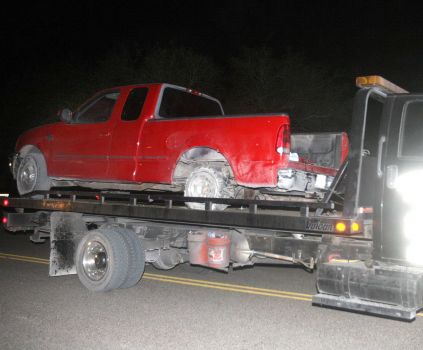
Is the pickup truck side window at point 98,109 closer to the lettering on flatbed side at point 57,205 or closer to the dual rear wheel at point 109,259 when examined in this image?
the lettering on flatbed side at point 57,205

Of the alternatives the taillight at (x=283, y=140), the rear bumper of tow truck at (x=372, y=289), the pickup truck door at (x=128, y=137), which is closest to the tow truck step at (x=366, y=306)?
the rear bumper of tow truck at (x=372, y=289)

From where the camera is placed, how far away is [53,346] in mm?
4945

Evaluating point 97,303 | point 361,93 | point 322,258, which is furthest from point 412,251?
point 97,303

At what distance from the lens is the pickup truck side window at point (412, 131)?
15.6ft

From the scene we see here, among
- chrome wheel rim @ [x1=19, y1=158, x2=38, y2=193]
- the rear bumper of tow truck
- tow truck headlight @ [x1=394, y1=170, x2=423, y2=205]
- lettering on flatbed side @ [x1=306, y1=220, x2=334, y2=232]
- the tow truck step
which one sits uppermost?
tow truck headlight @ [x1=394, y1=170, x2=423, y2=205]

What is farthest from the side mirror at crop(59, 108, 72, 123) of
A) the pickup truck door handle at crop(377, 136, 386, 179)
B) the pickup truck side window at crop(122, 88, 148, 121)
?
the pickup truck door handle at crop(377, 136, 386, 179)

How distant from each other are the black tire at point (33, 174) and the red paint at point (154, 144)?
6.5 inches

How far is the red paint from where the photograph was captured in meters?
5.77

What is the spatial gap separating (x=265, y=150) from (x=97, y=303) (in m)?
2.89

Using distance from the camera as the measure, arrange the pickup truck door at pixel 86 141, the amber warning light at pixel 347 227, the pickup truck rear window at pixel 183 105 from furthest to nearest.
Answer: the pickup truck door at pixel 86 141
the pickup truck rear window at pixel 183 105
the amber warning light at pixel 347 227

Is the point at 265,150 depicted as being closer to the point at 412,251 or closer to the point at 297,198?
the point at 297,198

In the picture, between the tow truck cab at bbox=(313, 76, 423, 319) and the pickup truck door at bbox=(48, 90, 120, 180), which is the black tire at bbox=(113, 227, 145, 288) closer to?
the pickup truck door at bbox=(48, 90, 120, 180)

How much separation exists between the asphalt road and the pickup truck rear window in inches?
98.5

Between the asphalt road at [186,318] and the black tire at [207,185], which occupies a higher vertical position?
the black tire at [207,185]
